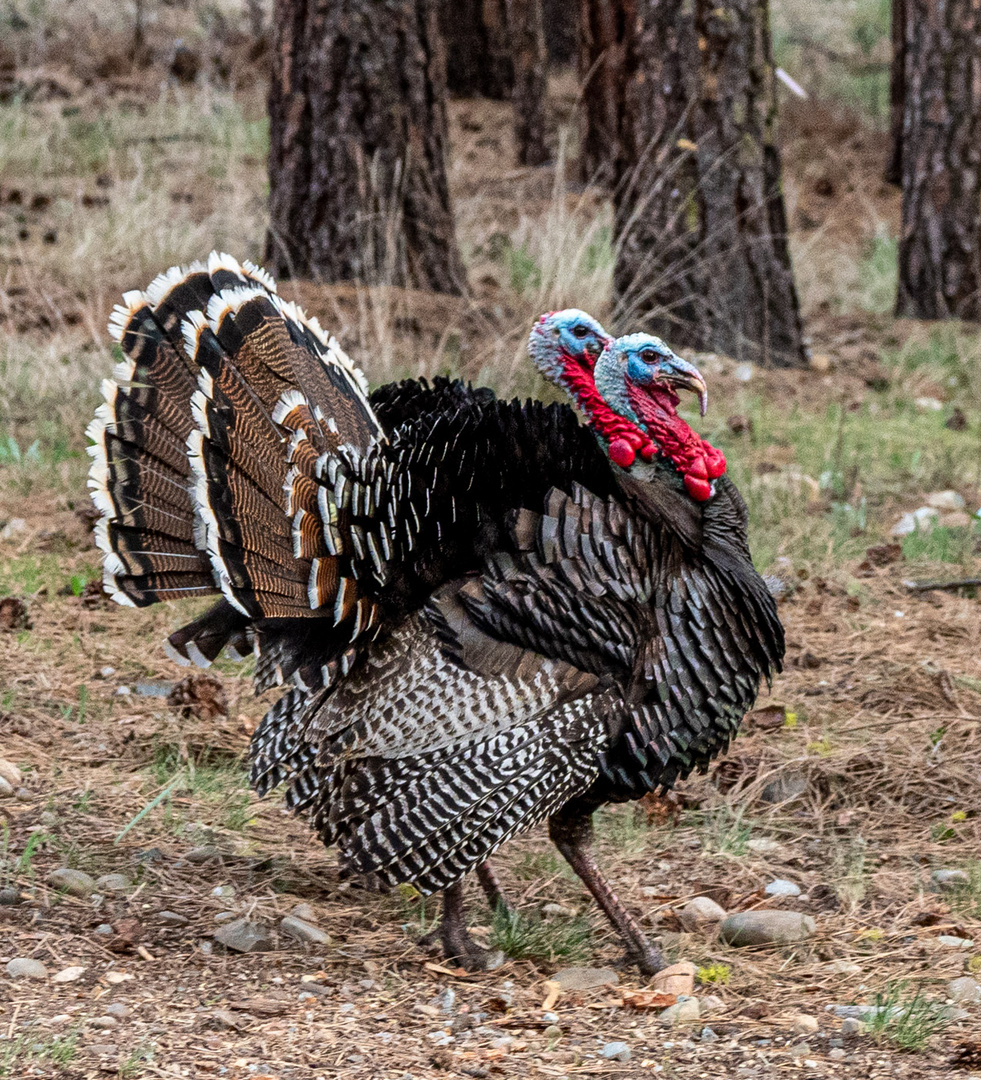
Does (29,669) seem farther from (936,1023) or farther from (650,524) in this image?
(936,1023)

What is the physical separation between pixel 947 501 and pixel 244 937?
4.09 meters

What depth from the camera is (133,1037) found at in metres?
2.69

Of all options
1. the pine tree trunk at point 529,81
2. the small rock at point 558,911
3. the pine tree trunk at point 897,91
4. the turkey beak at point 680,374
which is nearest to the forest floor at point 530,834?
the small rock at point 558,911

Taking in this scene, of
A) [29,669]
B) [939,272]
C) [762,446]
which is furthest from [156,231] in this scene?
[939,272]

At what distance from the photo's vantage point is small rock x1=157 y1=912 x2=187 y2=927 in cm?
327

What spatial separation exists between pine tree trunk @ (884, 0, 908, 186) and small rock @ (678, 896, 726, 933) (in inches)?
426

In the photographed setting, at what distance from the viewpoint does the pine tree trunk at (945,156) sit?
883 centimetres

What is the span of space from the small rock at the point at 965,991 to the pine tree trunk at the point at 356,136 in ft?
15.2

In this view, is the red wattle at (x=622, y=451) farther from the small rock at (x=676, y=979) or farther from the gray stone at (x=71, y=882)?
the gray stone at (x=71, y=882)

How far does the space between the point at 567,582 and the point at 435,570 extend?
308 millimetres

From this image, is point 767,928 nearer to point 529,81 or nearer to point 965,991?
point 965,991

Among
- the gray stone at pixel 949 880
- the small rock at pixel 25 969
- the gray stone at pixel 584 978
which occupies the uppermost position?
the small rock at pixel 25 969

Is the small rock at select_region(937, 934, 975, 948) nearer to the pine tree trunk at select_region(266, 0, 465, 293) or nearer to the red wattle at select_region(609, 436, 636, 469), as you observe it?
the red wattle at select_region(609, 436, 636, 469)

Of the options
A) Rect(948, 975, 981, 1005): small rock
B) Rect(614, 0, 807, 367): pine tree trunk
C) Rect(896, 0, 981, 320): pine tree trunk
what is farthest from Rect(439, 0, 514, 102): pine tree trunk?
Rect(948, 975, 981, 1005): small rock
